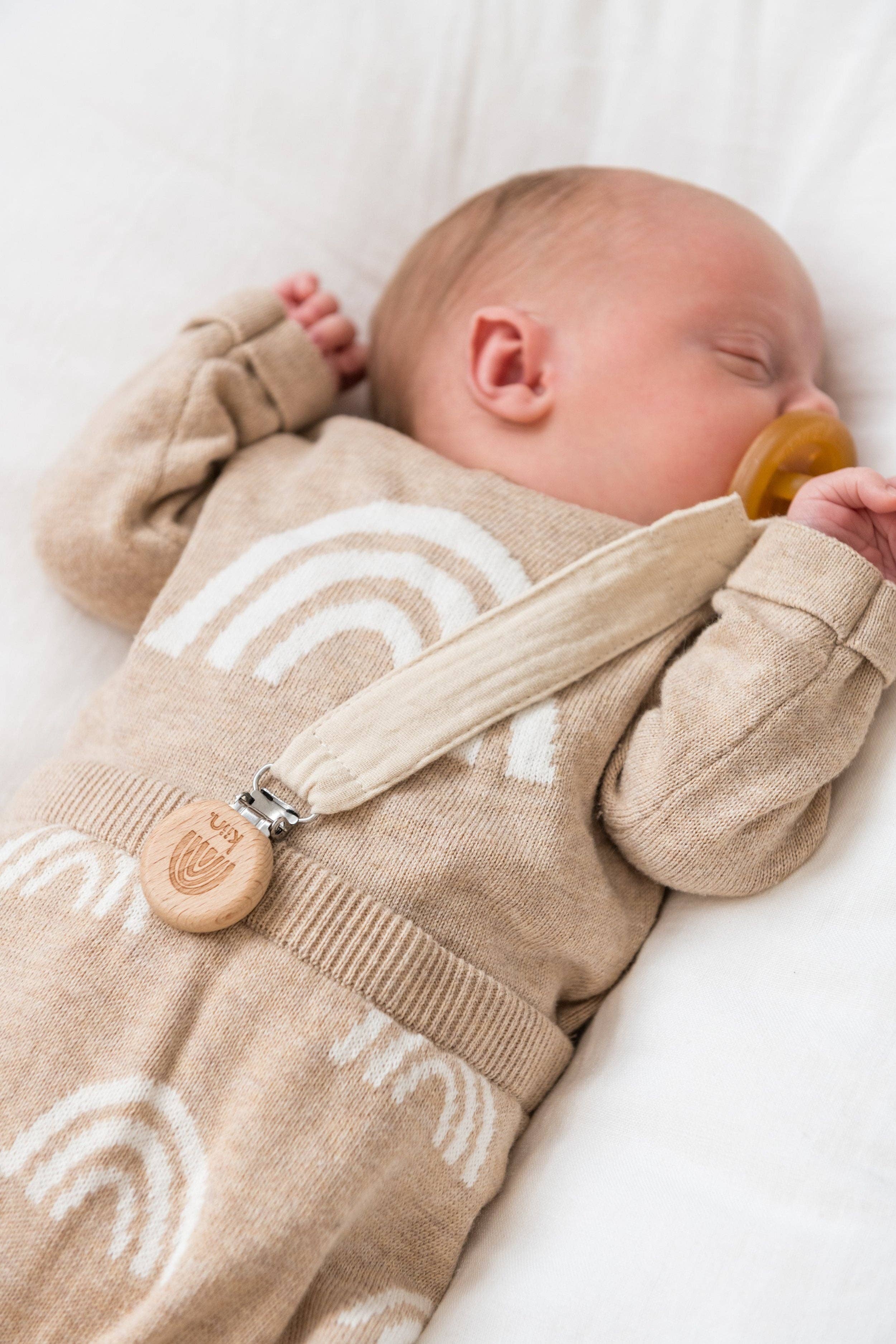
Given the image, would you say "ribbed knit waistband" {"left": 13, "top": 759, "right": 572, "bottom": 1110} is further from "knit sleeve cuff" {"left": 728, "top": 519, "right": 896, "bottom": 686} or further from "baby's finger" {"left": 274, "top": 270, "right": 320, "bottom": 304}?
"baby's finger" {"left": 274, "top": 270, "right": 320, "bottom": 304}

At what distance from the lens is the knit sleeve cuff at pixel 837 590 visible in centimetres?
104

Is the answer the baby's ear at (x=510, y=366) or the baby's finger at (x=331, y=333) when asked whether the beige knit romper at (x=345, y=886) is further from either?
the baby's finger at (x=331, y=333)

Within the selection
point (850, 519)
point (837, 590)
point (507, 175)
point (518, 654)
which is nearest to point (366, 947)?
point (518, 654)

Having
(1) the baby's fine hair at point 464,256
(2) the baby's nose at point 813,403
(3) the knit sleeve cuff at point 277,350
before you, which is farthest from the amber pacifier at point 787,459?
(3) the knit sleeve cuff at point 277,350

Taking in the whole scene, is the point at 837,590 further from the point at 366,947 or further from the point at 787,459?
the point at 366,947

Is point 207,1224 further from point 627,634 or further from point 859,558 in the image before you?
point 859,558

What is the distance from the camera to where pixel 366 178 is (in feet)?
5.23

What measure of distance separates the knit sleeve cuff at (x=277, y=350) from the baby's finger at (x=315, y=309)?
0.05 metres

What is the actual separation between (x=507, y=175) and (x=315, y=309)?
1.30ft

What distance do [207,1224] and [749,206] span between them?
1431 mm

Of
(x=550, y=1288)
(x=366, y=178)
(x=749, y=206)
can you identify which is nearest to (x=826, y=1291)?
(x=550, y=1288)

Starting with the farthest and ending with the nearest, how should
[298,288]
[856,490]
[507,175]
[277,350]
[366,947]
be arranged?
[507,175]
[298,288]
[277,350]
[856,490]
[366,947]

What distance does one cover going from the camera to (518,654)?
3.53 feet

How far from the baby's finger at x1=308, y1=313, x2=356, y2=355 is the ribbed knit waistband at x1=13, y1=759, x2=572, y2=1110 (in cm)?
68
